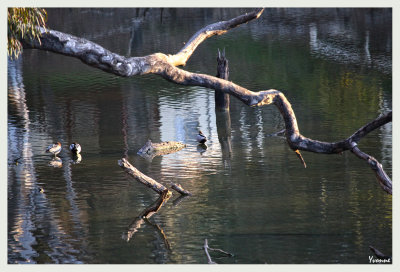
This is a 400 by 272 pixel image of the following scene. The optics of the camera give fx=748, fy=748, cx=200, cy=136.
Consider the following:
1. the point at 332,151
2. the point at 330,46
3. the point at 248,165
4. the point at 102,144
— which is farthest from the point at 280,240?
the point at 330,46

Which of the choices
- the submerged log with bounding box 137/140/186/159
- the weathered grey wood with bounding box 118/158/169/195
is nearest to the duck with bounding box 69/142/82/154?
the submerged log with bounding box 137/140/186/159

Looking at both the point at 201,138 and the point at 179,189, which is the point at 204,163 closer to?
the point at 201,138

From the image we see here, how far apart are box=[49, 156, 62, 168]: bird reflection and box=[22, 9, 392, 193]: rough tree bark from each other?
26.0 ft

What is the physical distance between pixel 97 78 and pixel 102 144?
10150 mm

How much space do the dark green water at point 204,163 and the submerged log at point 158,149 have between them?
1.02ft

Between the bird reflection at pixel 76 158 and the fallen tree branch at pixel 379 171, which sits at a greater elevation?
the fallen tree branch at pixel 379 171

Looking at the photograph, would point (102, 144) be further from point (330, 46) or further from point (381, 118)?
point (330, 46)

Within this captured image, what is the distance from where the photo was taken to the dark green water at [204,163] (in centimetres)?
1227

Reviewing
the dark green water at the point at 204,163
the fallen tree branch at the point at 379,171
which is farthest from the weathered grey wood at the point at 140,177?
the fallen tree branch at the point at 379,171

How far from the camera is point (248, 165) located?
56.2 ft

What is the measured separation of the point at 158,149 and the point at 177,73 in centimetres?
886

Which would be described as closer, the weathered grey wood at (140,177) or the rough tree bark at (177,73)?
the rough tree bark at (177,73)

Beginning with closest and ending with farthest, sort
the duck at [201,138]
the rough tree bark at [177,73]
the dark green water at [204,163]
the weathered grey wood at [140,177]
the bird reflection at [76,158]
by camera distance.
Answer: the rough tree bark at [177,73], the dark green water at [204,163], the weathered grey wood at [140,177], the bird reflection at [76,158], the duck at [201,138]

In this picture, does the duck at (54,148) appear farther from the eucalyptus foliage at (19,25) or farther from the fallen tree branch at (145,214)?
the eucalyptus foliage at (19,25)
